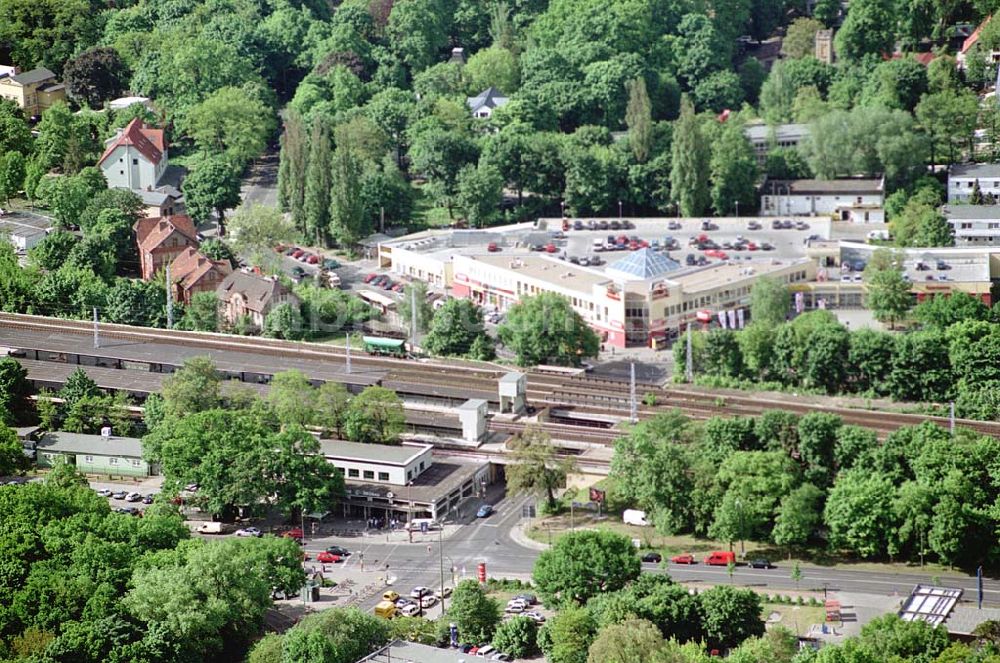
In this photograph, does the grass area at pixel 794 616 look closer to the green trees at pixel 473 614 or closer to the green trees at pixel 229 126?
the green trees at pixel 473 614

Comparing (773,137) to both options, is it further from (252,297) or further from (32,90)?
(32,90)

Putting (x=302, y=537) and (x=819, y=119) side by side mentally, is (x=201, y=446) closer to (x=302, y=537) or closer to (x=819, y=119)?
(x=302, y=537)

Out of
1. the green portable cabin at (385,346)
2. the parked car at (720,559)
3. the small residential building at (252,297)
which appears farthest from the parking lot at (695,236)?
the parked car at (720,559)

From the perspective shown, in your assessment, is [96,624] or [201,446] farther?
[201,446]

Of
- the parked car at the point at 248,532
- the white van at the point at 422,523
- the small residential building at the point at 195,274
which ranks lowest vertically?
the white van at the point at 422,523

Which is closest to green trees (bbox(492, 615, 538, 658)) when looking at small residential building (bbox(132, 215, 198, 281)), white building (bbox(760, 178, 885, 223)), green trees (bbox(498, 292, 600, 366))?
green trees (bbox(498, 292, 600, 366))

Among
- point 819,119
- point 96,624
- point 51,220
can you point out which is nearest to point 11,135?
point 51,220

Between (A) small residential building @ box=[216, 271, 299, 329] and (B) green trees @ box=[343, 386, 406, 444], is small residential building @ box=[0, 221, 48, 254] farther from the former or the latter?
(B) green trees @ box=[343, 386, 406, 444]
